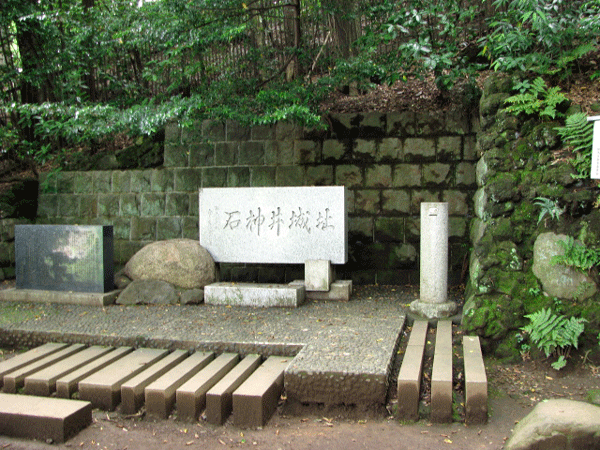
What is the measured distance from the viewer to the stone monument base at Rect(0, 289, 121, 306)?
5.47 metres

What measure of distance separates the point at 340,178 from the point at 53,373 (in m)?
4.17

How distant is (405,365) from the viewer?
3.45m

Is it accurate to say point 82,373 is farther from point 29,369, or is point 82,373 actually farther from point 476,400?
point 476,400

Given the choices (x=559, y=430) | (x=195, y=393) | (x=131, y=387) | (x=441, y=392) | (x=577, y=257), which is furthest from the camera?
(x=577, y=257)

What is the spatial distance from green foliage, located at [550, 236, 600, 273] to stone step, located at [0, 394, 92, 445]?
372 centimetres

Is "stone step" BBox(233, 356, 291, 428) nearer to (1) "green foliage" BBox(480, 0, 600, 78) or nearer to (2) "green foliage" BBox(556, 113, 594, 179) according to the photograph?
(2) "green foliage" BBox(556, 113, 594, 179)

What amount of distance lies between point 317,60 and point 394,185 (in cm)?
195

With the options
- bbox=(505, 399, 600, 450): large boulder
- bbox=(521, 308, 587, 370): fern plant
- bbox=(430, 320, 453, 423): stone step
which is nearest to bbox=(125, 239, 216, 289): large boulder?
bbox=(430, 320, 453, 423): stone step

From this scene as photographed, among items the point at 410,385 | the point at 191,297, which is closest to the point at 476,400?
the point at 410,385

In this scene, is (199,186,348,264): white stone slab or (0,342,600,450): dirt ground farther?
(199,186,348,264): white stone slab

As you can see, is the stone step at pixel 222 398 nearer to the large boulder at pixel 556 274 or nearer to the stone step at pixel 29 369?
the stone step at pixel 29 369

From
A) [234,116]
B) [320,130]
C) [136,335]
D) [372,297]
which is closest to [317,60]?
[320,130]

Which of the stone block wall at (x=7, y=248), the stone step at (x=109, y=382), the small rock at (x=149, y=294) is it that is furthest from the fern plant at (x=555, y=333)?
the stone block wall at (x=7, y=248)

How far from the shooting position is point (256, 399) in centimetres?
309
